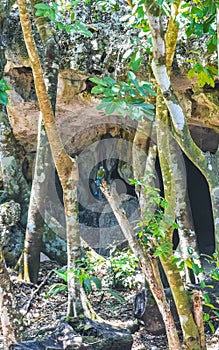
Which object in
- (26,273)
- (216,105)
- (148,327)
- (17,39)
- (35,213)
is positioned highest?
(17,39)

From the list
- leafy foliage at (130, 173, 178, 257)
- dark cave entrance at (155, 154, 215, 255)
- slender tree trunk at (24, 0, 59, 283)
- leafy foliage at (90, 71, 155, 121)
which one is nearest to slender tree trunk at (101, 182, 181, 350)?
leafy foliage at (130, 173, 178, 257)

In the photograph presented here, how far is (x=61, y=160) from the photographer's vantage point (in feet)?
9.93

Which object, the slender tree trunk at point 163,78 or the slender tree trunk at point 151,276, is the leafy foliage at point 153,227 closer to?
the slender tree trunk at point 151,276

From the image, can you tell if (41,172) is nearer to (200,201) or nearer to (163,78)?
(163,78)

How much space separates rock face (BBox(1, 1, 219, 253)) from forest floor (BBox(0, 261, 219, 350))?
2.15 m

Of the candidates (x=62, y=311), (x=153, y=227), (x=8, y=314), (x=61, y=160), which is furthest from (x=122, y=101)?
(x=62, y=311)

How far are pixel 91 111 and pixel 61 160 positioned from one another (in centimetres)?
291

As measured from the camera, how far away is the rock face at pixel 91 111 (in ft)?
15.0

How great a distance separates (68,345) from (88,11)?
3376 millimetres

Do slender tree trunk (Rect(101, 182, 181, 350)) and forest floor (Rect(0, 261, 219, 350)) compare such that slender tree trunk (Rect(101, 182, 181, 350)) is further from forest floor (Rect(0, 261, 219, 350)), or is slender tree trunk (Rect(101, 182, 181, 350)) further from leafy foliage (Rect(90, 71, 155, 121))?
forest floor (Rect(0, 261, 219, 350))

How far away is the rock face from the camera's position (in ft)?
15.0

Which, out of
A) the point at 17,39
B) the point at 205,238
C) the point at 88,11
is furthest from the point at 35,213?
the point at 205,238

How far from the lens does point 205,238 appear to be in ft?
25.6

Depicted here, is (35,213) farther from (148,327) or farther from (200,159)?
(200,159)
